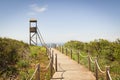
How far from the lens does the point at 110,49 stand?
28.9m

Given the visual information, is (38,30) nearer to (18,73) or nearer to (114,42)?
(114,42)

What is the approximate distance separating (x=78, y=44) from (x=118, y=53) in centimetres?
1467

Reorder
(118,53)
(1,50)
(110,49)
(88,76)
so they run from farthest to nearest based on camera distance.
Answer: (110,49)
(118,53)
(1,50)
(88,76)

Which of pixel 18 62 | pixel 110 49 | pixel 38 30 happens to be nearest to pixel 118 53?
pixel 110 49

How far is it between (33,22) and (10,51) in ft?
68.9

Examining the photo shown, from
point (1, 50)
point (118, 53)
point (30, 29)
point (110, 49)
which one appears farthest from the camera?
point (30, 29)

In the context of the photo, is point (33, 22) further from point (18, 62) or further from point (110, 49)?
point (18, 62)

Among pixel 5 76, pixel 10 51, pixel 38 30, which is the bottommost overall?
pixel 5 76

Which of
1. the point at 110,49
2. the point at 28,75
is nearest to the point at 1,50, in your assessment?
the point at 28,75

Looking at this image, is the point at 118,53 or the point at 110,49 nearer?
the point at 118,53

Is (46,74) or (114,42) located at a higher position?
(114,42)

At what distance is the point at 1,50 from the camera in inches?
703

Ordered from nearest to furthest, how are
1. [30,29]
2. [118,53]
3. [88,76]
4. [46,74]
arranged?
[88,76] → [46,74] → [118,53] → [30,29]

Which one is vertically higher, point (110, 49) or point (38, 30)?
point (38, 30)
